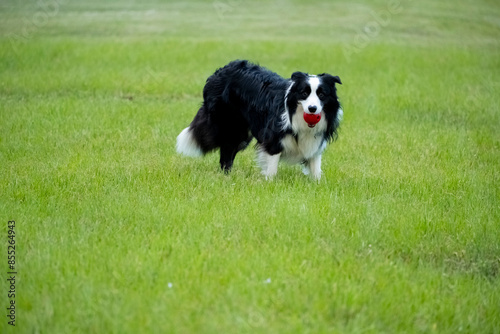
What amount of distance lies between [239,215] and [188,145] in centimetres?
238

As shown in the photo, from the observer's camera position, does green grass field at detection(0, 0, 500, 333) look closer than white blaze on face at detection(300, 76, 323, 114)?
Yes

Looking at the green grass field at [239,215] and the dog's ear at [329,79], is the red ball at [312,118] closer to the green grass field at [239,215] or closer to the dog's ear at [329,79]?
the dog's ear at [329,79]

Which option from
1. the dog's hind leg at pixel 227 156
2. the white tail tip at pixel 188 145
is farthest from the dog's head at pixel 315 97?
the white tail tip at pixel 188 145

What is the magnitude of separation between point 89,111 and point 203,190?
5.02 metres

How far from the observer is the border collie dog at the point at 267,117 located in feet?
22.2

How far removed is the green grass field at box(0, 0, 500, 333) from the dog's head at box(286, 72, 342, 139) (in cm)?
77

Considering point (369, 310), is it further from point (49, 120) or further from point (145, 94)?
point (145, 94)

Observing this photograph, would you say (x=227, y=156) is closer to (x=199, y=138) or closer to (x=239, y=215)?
(x=199, y=138)
